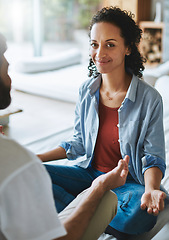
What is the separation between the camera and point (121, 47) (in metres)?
1.57

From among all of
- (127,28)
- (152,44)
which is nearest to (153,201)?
(127,28)

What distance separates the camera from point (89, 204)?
1086 mm

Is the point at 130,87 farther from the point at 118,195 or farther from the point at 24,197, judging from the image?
the point at 24,197

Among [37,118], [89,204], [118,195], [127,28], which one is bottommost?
[37,118]

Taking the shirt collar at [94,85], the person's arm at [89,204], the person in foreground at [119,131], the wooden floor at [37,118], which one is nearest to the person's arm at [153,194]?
the person in foreground at [119,131]

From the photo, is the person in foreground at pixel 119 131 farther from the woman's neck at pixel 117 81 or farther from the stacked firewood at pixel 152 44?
the stacked firewood at pixel 152 44

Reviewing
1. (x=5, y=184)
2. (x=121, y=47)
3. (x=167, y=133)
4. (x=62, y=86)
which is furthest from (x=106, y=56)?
(x=62, y=86)

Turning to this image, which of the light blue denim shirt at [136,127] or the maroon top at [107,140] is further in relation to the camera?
the maroon top at [107,140]

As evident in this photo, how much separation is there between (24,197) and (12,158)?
3.7 inches

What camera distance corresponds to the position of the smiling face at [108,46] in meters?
1.54

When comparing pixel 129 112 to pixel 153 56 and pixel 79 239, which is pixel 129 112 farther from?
pixel 153 56

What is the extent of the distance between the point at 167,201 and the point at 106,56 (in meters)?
0.70

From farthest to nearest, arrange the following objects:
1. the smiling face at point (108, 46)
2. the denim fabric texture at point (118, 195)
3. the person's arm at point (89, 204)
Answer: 1. the smiling face at point (108, 46)
2. the denim fabric texture at point (118, 195)
3. the person's arm at point (89, 204)

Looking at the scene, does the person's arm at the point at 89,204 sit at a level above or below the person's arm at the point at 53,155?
above
